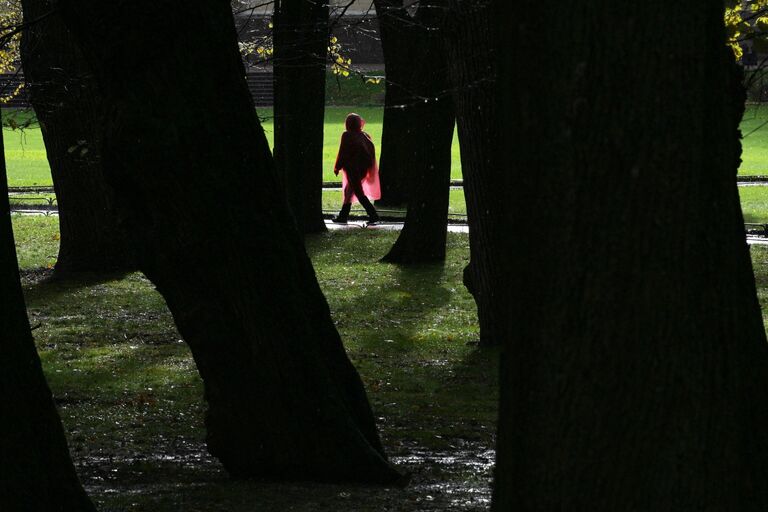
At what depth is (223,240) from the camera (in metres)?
5.95

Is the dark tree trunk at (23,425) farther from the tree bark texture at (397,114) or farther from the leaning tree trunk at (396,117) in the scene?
the leaning tree trunk at (396,117)

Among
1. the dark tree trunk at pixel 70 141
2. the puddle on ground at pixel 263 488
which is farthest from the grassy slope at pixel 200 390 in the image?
the dark tree trunk at pixel 70 141

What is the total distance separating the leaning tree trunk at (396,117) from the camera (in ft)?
71.3

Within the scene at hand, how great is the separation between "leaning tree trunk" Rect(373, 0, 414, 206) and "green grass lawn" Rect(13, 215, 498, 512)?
225 inches

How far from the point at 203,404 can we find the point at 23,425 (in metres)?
4.14

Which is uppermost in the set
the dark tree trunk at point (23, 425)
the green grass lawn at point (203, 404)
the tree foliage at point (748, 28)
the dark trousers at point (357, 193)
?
the tree foliage at point (748, 28)

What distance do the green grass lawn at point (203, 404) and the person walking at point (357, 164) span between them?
444 cm

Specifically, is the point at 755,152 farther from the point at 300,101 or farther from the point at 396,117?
the point at 300,101

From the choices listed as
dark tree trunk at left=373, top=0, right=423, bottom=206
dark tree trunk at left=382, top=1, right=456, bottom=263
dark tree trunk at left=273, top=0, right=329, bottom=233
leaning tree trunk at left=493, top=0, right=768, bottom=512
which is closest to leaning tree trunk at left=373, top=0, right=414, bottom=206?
dark tree trunk at left=373, top=0, right=423, bottom=206

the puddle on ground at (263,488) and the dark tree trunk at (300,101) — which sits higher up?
the dark tree trunk at (300,101)

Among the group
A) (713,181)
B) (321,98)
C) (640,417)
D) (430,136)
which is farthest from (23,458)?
(321,98)

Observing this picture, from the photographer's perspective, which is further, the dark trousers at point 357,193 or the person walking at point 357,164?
the dark trousers at point 357,193

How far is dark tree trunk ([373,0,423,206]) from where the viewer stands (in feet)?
71.1

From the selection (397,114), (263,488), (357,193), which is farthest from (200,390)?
(397,114)
